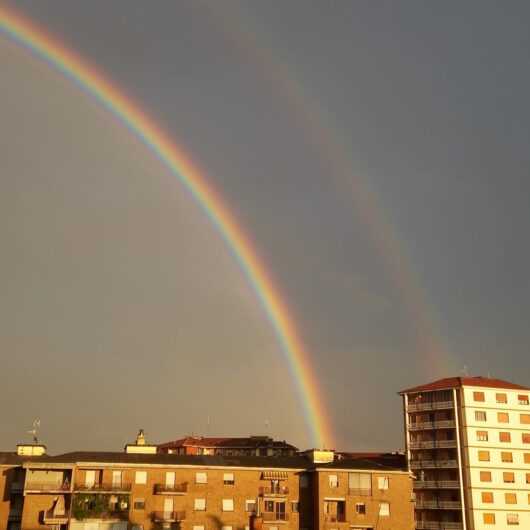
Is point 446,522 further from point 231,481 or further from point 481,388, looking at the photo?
point 231,481

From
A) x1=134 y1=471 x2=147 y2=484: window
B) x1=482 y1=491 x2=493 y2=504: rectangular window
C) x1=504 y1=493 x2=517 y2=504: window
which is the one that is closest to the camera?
x1=134 y1=471 x2=147 y2=484: window

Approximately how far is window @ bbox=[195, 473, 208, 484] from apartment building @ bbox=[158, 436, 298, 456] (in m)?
69.9

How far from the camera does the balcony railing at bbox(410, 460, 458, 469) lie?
93.3 meters

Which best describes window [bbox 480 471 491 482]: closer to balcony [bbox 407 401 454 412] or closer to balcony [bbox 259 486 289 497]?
balcony [bbox 407 401 454 412]

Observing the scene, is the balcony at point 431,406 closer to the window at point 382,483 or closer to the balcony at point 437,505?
the balcony at point 437,505

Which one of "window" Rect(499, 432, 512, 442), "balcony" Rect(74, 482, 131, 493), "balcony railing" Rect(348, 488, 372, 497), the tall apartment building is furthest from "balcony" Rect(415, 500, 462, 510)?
"balcony" Rect(74, 482, 131, 493)

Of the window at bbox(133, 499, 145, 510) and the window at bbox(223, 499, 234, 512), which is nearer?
the window at bbox(133, 499, 145, 510)

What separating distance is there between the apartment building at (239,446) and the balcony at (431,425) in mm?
43904

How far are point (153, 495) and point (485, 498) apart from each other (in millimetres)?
47635

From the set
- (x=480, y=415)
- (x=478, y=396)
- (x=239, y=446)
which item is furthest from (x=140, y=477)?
(x=239, y=446)

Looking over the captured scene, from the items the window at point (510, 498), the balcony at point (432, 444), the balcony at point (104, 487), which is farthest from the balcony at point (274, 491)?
the window at point (510, 498)

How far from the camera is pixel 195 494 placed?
66.4 meters

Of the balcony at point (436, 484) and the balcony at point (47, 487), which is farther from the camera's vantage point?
the balcony at point (436, 484)

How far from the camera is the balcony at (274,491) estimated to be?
6725 centimetres
